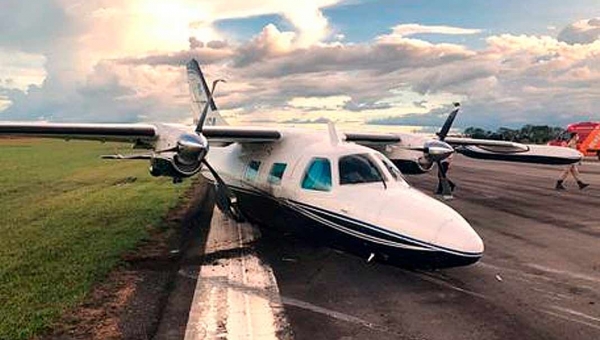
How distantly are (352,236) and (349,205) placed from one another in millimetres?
576

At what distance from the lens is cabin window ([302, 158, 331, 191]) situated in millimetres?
11039

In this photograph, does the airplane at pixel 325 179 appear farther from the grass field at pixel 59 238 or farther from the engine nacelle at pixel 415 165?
the grass field at pixel 59 238

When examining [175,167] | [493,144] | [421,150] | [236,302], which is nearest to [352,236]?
[236,302]

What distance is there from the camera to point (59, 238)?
14828mm

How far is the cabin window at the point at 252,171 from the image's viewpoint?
14.3 m

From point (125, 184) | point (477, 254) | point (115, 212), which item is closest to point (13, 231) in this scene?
point (115, 212)

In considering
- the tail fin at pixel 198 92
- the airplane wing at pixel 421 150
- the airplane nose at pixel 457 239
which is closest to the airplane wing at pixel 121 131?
the airplane wing at pixel 421 150

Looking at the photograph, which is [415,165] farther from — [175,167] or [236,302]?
[236,302]

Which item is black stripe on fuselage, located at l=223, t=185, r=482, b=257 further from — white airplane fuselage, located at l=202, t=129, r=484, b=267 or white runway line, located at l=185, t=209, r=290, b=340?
white runway line, located at l=185, t=209, r=290, b=340

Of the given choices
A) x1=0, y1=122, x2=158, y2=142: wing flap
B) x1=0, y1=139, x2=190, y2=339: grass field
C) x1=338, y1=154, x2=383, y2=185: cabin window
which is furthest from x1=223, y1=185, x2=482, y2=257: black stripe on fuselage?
x1=0, y1=122, x2=158, y2=142: wing flap

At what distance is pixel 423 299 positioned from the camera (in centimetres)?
900

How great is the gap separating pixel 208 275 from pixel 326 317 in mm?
3385

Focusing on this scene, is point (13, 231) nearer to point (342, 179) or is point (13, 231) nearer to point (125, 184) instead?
point (342, 179)

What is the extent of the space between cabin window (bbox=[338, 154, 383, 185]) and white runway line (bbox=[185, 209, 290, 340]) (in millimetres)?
2276
